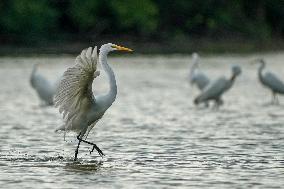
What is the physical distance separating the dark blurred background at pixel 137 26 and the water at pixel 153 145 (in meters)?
30.6

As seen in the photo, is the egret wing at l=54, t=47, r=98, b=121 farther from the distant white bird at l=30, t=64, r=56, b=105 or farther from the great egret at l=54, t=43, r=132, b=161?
the distant white bird at l=30, t=64, r=56, b=105

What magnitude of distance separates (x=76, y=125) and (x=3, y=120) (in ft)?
20.9

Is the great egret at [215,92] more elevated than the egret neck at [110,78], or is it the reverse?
the great egret at [215,92]

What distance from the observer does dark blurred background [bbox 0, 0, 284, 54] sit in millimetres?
59594

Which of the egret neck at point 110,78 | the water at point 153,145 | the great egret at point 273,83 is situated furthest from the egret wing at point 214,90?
the egret neck at point 110,78

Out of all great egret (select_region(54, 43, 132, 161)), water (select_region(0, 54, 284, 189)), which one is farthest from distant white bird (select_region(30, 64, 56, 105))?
great egret (select_region(54, 43, 132, 161))

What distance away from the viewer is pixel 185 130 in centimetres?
1767

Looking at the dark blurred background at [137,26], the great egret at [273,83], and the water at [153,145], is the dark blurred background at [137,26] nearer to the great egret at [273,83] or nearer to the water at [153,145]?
the water at [153,145]

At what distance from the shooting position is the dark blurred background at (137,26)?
5959 centimetres

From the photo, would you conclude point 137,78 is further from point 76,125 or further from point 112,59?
point 76,125

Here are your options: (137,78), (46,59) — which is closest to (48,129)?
(137,78)


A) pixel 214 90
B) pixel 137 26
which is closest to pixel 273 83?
pixel 214 90

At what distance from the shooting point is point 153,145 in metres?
15.3

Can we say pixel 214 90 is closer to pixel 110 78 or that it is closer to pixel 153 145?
pixel 153 145
